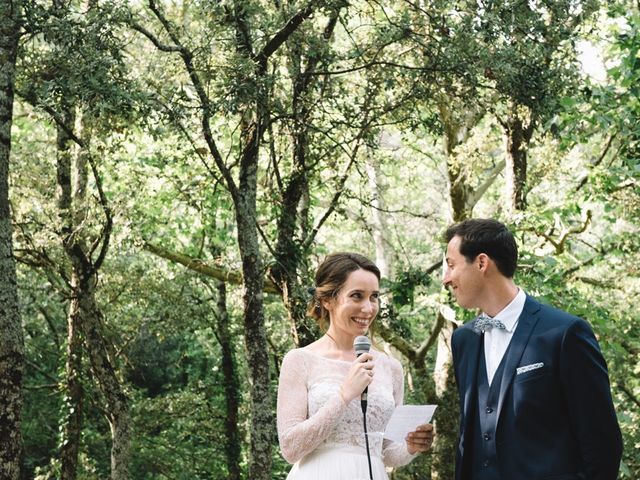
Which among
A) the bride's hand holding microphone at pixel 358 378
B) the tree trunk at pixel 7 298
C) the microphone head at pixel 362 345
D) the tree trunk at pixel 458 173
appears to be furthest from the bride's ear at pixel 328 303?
the tree trunk at pixel 458 173

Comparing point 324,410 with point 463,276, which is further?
point 324,410

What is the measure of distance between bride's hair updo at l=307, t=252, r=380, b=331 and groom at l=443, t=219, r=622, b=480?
2.45 ft

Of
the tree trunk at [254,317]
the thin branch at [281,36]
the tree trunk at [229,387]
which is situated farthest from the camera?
the tree trunk at [229,387]

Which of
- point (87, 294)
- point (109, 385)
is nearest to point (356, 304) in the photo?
point (109, 385)

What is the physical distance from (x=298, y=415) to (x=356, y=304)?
1.97 ft

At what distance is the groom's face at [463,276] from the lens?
11.3 ft

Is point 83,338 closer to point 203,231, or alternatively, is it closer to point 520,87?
point 203,231

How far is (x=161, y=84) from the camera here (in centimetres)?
856

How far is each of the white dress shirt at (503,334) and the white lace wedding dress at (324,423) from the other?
2.28 ft

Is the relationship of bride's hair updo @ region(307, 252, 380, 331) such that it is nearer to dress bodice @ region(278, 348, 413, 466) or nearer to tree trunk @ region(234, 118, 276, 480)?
dress bodice @ region(278, 348, 413, 466)

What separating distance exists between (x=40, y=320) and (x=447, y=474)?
9297mm

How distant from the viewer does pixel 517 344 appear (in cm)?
333

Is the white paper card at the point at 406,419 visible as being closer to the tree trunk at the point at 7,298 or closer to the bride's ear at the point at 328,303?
the bride's ear at the point at 328,303

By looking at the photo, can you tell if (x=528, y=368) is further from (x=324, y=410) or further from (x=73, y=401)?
(x=73, y=401)
